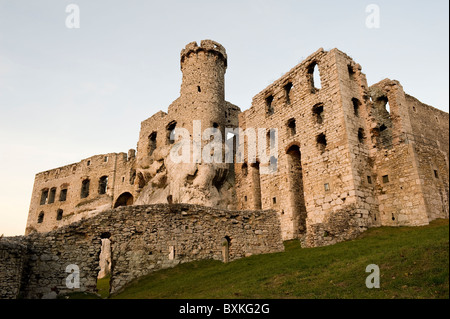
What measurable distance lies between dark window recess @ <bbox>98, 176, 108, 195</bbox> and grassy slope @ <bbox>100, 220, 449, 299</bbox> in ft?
102

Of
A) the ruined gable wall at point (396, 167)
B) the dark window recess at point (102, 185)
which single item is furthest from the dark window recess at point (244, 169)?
the dark window recess at point (102, 185)

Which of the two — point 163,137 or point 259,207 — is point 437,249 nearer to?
point 259,207

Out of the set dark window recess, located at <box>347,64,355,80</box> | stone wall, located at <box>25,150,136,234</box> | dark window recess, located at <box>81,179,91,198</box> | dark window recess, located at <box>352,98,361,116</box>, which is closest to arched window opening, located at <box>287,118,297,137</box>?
dark window recess, located at <box>352,98,361,116</box>

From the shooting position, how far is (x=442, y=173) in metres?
20.8

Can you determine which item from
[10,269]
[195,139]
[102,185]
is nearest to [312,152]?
[195,139]

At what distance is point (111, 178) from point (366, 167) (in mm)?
30998

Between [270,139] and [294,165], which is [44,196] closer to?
[270,139]

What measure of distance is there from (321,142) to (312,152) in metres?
0.93

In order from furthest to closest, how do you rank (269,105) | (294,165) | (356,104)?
(269,105)
(294,165)
(356,104)

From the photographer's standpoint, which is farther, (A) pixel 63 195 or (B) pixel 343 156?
(A) pixel 63 195

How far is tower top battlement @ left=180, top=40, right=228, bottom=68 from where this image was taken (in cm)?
3450

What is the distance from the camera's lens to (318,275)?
11094 mm

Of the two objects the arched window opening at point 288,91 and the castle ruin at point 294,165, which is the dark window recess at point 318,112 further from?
the arched window opening at point 288,91
